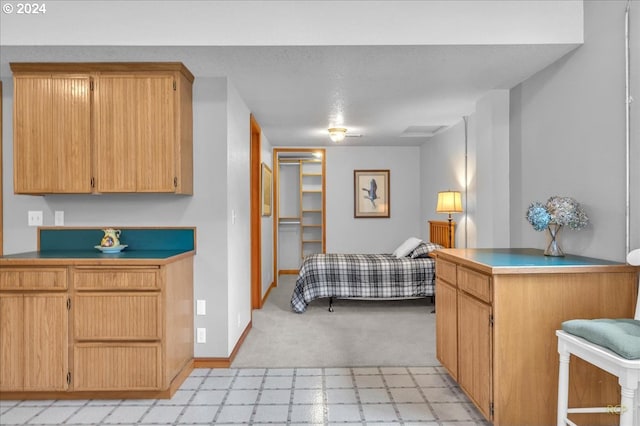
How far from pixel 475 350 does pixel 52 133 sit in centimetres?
312

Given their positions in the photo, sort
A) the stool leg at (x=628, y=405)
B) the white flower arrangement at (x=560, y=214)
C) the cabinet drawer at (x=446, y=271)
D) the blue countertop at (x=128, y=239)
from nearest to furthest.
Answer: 1. the stool leg at (x=628, y=405)
2. the white flower arrangement at (x=560, y=214)
3. the cabinet drawer at (x=446, y=271)
4. the blue countertop at (x=128, y=239)

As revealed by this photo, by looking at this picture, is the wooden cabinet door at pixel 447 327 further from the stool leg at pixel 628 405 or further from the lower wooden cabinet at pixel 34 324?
the lower wooden cabinet at pixel 34 324

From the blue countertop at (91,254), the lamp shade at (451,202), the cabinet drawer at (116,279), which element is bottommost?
the cabinet drawer at (116,279)

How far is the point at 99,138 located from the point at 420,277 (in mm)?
3792

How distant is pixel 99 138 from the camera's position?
2.96 meters

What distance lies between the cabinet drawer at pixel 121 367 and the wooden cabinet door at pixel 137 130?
3.51ft

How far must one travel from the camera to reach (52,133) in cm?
295

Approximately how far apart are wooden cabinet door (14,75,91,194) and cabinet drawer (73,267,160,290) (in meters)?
0.68

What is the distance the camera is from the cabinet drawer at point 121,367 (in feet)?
8.80

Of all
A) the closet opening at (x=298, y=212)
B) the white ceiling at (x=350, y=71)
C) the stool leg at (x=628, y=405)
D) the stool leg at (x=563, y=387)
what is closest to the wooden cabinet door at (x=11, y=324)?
the white ceiling at (x=350, y=71)

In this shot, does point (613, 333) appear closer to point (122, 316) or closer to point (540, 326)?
point (540, 326)

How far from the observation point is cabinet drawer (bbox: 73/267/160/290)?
2666 mm

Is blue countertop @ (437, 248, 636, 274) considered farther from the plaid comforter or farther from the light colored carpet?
the plaid comforter

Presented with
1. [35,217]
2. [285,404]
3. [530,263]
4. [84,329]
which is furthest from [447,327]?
[35,217]
